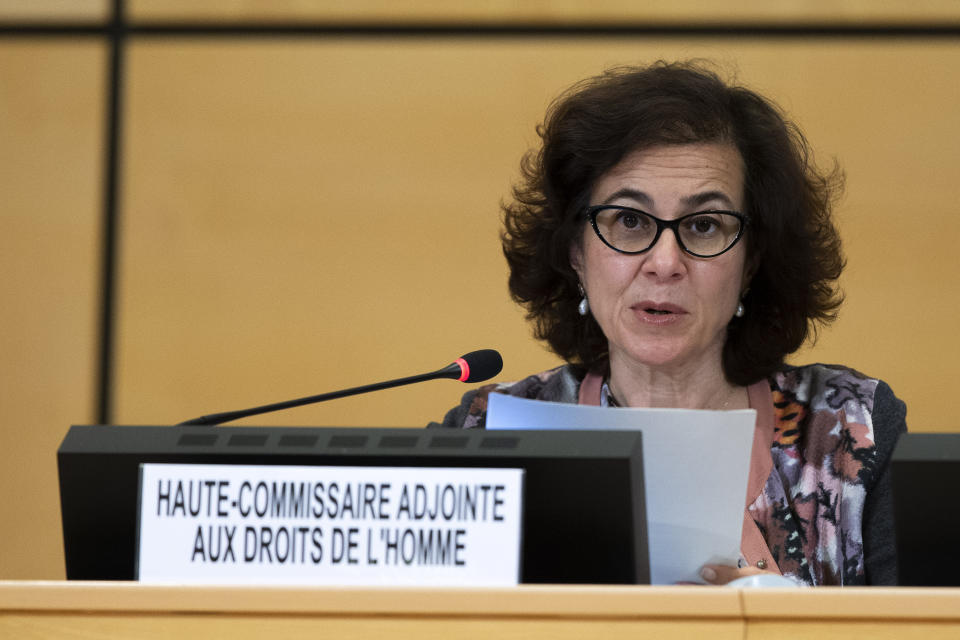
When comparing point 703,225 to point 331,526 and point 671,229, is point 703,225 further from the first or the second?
point 331,526

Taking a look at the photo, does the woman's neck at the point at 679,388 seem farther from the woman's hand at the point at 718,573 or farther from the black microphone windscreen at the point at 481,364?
the woman's hand at the point at 718,573

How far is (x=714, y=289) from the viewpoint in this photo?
163 centimetres

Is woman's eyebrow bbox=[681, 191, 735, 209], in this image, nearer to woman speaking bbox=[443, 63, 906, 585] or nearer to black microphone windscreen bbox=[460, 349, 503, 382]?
woman speaking bbox=[443, 63, 906, 585]

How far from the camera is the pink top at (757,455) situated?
1.47m

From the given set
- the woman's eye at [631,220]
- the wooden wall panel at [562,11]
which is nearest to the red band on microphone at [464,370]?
the woman's eye at [631,220]

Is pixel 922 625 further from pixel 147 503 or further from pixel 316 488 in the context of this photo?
pixel 147 503

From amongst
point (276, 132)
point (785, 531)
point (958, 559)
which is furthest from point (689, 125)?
point (276, 132)

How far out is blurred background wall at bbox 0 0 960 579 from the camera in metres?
2.74

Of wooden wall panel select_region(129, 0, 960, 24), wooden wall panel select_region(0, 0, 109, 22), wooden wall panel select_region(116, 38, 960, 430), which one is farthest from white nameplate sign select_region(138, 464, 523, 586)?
wooden wall panel select_region(0, 0, 109, 22)

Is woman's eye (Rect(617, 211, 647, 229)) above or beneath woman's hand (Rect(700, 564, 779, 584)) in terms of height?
above

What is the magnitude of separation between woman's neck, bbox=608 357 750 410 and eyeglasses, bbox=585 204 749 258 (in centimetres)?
21

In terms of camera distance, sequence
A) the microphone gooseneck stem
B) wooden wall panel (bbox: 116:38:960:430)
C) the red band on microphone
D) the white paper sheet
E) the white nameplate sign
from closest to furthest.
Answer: the white nameplate sign, the white paper sheet, the microphone gooseneck stem, the red band on microphone, wooden wall panel (bbox: 116:38:960:430)

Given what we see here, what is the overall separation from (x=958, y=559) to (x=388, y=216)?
2.06 metres

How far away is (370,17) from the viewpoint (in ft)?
9.22
